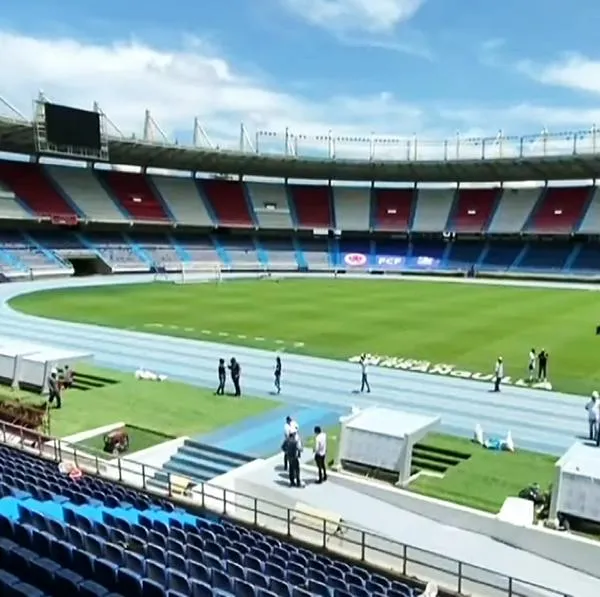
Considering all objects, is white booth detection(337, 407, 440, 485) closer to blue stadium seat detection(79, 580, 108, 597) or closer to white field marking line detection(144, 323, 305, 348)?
blue stadium seat detection(79, 580, 108, 597)

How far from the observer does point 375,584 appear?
842 cm

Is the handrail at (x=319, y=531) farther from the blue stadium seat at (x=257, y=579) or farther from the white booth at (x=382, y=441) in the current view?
the white booth at (x=382, y=441)

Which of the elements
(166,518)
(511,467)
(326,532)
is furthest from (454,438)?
(166,518)

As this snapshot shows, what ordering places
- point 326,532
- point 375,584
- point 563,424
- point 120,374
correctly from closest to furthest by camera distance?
point 375,584 < point 326,532 < point 563,424 < point 120,374

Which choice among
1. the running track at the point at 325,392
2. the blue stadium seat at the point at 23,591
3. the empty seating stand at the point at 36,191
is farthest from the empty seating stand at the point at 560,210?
the blue stadium seat at the point at 23,591

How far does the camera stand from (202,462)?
15.2m

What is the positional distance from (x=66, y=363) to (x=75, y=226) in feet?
162

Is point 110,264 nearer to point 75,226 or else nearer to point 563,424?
point 75,226

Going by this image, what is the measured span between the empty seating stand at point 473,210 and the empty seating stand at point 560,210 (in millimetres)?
5388

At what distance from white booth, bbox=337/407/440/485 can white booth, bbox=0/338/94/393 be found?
1097cm

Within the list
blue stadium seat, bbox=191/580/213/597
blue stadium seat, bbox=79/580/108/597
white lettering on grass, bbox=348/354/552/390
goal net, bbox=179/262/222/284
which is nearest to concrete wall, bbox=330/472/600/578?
blue stadium seat, bbox=191/580/213/597

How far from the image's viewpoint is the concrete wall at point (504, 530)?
10.8 meters

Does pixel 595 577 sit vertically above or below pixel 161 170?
below

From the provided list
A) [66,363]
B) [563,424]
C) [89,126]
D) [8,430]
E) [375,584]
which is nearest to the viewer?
[375,584]
